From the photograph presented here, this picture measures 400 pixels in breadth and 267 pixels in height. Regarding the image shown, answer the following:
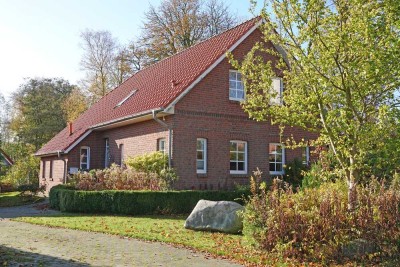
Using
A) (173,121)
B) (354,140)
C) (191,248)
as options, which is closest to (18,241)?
(191,248)

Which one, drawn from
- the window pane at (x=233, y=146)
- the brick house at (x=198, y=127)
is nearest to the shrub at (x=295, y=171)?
the brick house at (x=198, y=127)

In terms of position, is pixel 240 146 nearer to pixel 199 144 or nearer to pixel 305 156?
pixel 199 144

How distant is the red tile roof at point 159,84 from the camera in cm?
1922

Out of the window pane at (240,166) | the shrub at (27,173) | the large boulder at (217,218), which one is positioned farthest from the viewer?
the shrub at (27,173)

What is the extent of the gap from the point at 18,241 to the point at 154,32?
30145 millimetres

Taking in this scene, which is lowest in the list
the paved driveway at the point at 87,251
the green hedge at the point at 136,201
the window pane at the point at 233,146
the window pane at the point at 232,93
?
the paved driveway at the point at 87,251

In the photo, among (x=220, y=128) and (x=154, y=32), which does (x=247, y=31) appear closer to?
(x=220, y=128)

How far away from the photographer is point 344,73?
369 inches

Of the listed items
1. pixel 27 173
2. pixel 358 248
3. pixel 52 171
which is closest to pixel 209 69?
pixel 358 248

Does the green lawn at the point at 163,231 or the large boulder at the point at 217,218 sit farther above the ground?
the large boulder at the point at 217,218

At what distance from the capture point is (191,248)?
937 centimetres

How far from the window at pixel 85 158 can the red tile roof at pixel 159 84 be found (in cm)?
83

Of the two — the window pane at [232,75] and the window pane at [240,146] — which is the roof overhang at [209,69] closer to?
the window pane at [232,75]

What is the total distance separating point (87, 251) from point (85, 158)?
15.8 metres
